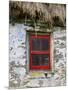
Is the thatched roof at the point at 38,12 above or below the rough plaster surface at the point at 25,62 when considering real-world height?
above

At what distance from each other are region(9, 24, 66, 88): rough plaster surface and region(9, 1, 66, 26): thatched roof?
4 centimetres

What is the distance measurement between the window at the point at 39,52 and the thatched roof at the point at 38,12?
9cm

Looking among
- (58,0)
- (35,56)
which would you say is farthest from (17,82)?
(58,0)

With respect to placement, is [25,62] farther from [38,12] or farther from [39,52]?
[38,12]

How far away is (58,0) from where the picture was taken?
176cm

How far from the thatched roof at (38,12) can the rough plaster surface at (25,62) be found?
0.04 m

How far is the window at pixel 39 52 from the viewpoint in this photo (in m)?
1.74

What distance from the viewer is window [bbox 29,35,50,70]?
68.3 inches

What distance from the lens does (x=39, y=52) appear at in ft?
5.70

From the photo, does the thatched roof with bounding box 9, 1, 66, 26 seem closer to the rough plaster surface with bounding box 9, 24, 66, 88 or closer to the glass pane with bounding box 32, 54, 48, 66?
the rough plaster surface with bounding box 9, 24, 66, 88

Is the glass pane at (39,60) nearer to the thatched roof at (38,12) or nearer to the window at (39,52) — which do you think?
the window at (39,52)

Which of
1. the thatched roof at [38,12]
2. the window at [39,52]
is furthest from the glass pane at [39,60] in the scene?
the thatched roof at [38,12]

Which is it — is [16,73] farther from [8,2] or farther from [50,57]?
[8,2]

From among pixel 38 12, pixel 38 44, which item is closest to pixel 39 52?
pixel 38 44
